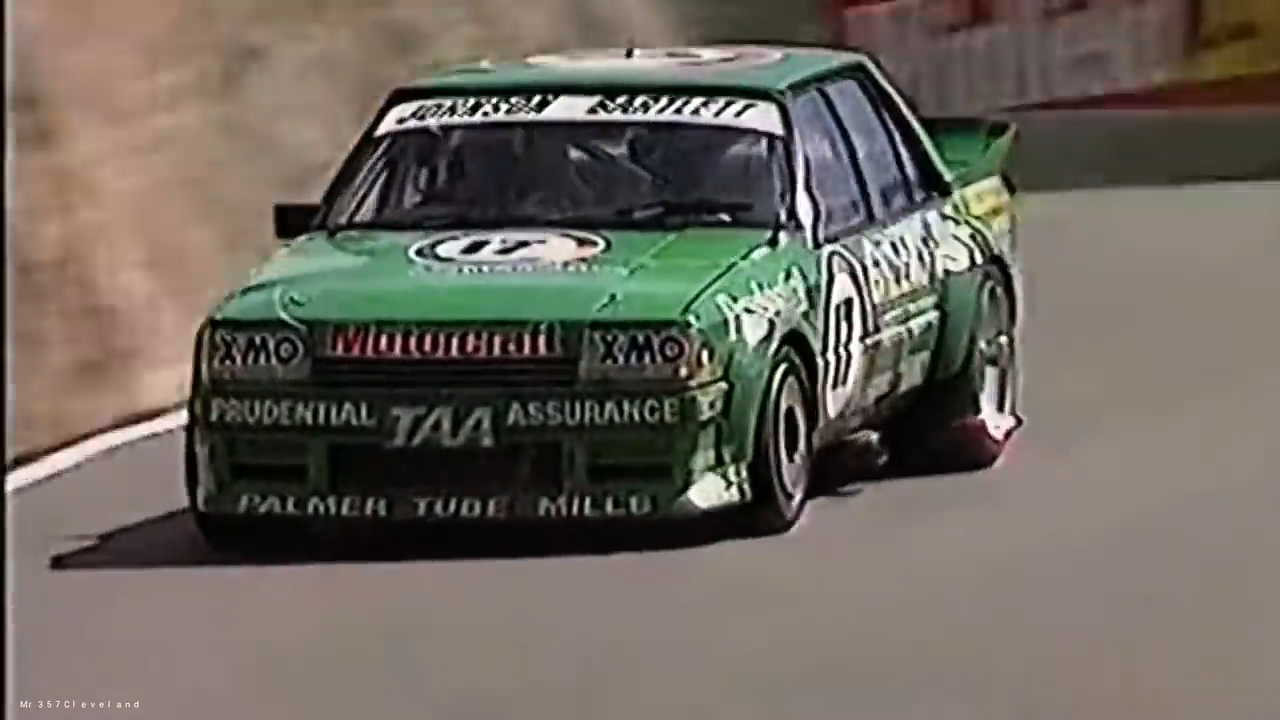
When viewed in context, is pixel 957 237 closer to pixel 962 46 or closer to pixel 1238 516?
pixel 1238 516

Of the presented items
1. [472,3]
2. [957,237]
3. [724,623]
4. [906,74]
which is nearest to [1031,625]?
[724,623]

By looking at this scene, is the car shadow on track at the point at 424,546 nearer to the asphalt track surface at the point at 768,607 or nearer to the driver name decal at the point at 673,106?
the asphalt track surface at the point at 768,607

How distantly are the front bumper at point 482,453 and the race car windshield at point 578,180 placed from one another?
1.15m

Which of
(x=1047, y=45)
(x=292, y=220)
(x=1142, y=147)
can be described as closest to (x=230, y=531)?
(x=292, y=220)

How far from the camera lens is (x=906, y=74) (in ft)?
89.9

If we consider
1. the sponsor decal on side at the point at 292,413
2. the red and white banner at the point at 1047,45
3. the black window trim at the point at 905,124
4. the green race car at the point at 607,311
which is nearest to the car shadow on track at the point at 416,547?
the green race car at the point at 607,311

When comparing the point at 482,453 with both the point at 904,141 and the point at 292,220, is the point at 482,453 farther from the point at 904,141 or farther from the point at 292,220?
the point at 904,141

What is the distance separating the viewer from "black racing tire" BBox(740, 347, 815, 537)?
10.6 meters

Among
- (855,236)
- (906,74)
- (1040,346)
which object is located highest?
(855,236)

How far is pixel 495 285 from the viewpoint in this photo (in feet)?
34.5

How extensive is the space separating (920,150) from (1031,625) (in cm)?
356

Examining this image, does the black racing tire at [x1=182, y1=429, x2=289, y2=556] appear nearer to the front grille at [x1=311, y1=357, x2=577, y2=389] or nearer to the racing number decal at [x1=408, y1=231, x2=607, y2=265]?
the front grille at [x1=311, y1=357, x2=577, y2=389]

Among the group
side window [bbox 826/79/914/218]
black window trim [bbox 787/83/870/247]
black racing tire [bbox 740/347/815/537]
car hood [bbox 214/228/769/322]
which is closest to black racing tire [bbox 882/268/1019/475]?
side window [bbox 826/79/914/218]

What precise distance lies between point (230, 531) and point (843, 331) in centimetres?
205
